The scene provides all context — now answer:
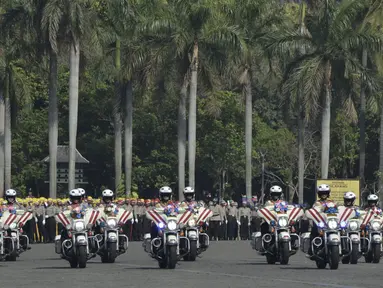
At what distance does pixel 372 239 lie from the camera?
1124 inches

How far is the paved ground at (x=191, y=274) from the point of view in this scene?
20.5 meters

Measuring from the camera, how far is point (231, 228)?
51500 mm

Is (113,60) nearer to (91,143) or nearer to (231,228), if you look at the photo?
(231,228)

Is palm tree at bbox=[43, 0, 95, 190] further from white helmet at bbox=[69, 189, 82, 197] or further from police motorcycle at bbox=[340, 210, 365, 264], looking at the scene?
police motorcycle at bbox=[340, 210, 365, 264]

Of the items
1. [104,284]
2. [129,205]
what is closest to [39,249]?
[129,205]

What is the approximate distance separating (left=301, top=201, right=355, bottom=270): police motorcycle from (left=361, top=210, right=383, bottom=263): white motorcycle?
2070 millimetres

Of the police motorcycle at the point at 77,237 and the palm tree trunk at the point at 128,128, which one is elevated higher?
the palm tree trunk at the point at 128,128

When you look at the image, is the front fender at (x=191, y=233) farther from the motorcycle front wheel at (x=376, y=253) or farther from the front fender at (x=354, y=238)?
the motorcycle front wheel at (x=376, y=253)

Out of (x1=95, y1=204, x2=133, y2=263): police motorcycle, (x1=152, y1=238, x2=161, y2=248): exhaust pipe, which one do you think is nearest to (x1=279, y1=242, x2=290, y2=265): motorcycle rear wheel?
(x1=152, y1=238, x2=161, y2=248): exhaust pipe

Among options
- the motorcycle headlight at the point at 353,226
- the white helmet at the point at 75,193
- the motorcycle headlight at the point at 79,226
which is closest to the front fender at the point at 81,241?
the motorcycle headlight at the point at 79,226

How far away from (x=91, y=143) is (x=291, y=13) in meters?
14.1

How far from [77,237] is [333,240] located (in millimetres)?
4896

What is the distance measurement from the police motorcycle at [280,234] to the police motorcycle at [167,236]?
180 cm

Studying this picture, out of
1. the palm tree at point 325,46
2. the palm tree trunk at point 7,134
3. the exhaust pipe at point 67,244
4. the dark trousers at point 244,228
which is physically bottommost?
the dark trousers at point 244,228
